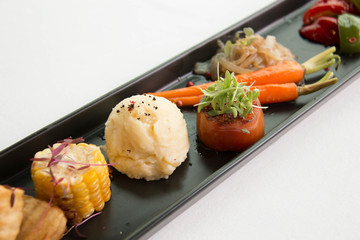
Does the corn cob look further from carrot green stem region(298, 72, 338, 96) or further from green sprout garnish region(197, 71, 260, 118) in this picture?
carrot green stem region(298, 72, 338, 96)

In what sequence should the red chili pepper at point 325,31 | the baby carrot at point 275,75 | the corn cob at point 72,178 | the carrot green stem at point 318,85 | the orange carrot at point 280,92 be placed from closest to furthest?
1. the corn cob at point 72,178
2. the carrot green stem at point 318,85
3. the orange carrot at point 280,92
4. the baby carrot at point 275,75
5. the red chili pepper at point 325,31

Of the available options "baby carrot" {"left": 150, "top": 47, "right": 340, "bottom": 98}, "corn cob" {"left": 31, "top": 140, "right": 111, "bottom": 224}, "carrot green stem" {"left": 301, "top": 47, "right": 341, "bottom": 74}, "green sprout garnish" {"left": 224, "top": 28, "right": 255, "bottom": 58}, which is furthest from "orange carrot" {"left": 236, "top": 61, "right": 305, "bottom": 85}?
"corn cob" {"left": 31, "top": 140, "right": 111, "bottom": 224}

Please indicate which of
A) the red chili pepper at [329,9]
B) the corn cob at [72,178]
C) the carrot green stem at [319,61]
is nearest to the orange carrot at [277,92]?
the carrot green stem at [319,61]

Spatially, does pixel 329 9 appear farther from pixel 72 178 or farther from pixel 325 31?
pixel 72 178

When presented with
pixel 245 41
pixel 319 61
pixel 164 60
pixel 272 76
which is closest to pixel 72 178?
pixel 272 76

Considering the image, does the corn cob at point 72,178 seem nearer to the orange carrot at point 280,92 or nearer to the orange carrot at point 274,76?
the orange carrot at point 280,92
